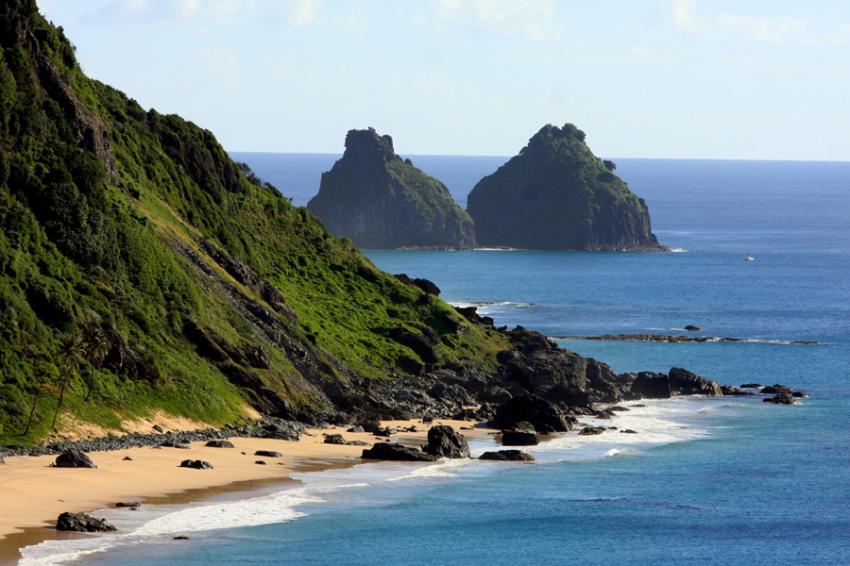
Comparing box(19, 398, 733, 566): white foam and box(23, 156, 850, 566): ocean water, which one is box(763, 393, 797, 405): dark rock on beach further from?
box(23, 156, 850, 566): ocean water

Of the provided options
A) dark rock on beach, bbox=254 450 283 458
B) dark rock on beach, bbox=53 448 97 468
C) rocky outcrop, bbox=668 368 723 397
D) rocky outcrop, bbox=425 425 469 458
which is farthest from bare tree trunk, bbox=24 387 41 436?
rocky outcrop, bbox=668 368 723 397

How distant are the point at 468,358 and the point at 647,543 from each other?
5875 centimetres

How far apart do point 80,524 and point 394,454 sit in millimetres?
29283

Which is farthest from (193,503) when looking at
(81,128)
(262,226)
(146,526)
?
(262,226)

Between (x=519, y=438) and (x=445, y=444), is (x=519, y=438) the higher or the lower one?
the lower one

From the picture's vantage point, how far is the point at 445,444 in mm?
97250

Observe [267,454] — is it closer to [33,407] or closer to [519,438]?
[33,407]

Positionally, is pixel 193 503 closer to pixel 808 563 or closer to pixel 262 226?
pixel 808 563

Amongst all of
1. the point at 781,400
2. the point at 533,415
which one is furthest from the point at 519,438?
the point at 781,400

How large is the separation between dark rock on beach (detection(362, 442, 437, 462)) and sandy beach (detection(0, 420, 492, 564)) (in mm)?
1028

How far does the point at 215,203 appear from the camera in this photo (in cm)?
13625

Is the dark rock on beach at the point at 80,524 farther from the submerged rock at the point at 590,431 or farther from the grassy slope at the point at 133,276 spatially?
the submerged rock at the point at 590,431

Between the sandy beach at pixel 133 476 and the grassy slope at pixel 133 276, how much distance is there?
481 centimetres

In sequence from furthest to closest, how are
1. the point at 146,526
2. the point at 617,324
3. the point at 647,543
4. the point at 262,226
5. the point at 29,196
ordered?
the point at 617,324
the point at 262,226
the point at 29,196
the point at 647,543
the point at 146,526
